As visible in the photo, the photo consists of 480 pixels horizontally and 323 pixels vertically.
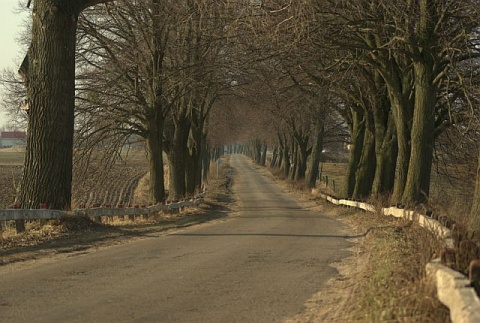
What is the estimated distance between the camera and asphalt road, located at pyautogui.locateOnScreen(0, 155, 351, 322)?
20.9 ft

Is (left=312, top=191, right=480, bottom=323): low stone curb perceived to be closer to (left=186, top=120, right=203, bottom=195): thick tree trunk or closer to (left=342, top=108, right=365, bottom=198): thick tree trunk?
(left=342, top=108, right=365, bottom=198): thick tree trunk

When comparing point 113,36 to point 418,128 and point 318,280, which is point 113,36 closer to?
point 418,128

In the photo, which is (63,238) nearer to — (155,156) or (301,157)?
(155,156)

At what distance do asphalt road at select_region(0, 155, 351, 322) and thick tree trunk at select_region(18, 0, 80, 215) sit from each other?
3205mm

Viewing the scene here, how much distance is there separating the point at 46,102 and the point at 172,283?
25.3 ft

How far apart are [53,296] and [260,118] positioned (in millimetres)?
45247

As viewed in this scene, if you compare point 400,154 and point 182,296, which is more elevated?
point 400,154

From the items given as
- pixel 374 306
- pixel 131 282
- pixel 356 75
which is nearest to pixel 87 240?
pixel 131 282

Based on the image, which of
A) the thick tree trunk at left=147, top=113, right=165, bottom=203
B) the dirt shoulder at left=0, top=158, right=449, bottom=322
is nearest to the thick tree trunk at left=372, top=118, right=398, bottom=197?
the dirt shoulder at left=0, top=158, right=449, bottom=322

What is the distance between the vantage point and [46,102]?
45.4ft

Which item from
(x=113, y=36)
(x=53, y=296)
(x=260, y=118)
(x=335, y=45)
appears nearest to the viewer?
(x=53, y=296)

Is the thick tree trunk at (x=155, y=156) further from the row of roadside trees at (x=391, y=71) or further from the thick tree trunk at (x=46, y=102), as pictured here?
the thick tree trunk at (x=46, y=102)

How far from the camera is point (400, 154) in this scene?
796 inches

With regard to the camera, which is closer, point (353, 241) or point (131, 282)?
point (131, 282)
